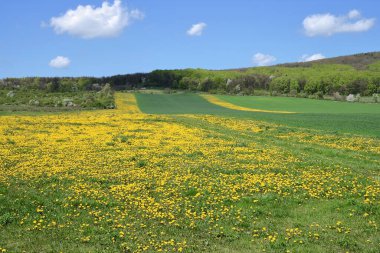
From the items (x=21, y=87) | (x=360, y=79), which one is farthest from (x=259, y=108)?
(x=21, y=87)

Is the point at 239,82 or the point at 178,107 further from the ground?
the point at 239,82

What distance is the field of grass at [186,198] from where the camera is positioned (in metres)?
11.1

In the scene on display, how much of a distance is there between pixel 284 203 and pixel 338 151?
13104mm

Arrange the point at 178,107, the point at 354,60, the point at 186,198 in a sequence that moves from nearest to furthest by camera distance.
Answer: the point at 186,198, the point at 178,107, the point at 354,60

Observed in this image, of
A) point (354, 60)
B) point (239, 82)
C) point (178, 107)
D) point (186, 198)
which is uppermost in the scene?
point (354, 60)

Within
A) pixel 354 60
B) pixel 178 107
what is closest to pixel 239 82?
pixel 178 107

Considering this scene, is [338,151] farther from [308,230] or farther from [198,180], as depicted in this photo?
[308,230]

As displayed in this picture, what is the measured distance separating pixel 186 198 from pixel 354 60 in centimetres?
Result: 18836

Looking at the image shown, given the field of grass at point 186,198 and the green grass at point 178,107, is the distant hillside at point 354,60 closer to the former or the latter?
the green grass at point 178,107

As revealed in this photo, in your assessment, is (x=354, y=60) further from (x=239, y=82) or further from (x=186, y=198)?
(x=186, y=198)

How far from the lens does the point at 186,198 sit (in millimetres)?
14766

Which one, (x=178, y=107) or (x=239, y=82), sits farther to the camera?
(x=239, y=82)

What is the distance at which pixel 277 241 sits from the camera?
1095cm

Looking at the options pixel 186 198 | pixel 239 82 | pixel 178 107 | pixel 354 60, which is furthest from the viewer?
pixel 354 60
